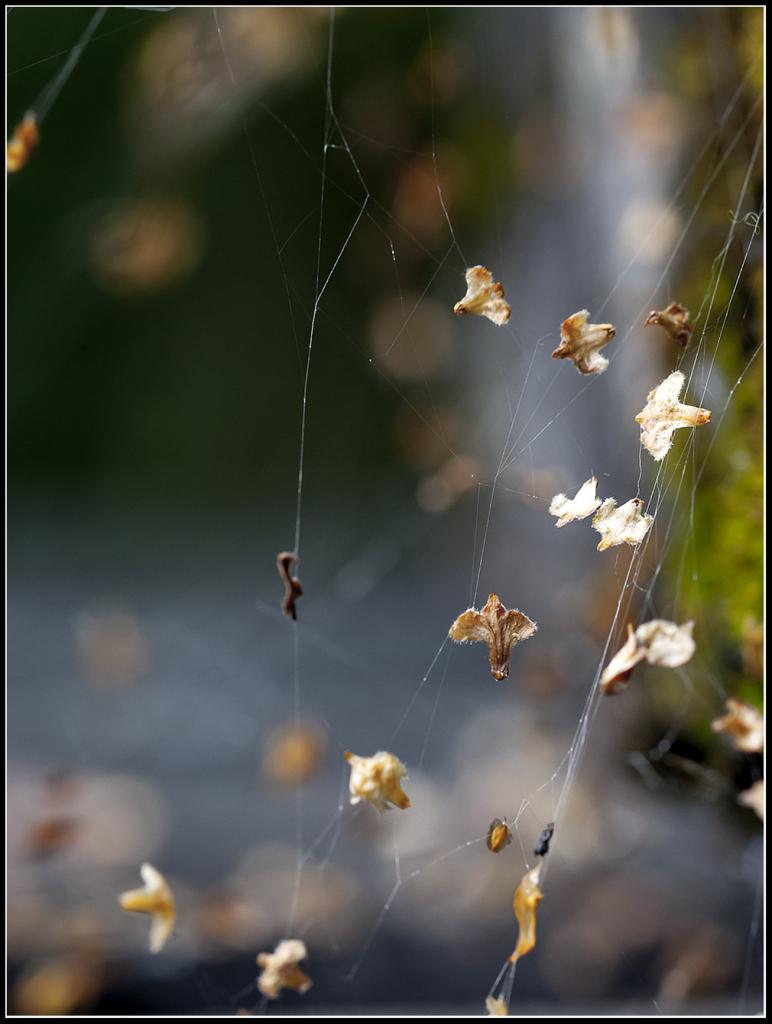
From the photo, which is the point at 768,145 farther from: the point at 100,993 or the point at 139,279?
the point at 139,279

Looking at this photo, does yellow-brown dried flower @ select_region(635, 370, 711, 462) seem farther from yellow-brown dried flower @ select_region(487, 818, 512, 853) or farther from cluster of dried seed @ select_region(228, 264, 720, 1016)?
yellow-brown dried flower @ select_region(487, 818, 512, 853)

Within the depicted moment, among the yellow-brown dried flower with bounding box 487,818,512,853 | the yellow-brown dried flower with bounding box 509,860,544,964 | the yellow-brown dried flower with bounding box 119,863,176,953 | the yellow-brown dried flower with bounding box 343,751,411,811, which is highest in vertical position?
the yellow-brown dried flower with bounding box 343,751,411,811

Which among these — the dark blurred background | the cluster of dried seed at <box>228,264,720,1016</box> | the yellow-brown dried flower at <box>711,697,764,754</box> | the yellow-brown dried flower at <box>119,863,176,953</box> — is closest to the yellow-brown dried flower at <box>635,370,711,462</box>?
the cluster of dried seed at <box>228,264,720,1016</box>

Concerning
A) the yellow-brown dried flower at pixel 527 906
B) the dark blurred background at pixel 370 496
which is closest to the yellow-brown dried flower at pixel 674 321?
the dark blurred background at pixel 370 496

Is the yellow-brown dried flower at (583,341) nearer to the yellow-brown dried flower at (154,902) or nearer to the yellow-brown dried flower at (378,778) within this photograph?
the yellow-brown dried flower at (378,778)

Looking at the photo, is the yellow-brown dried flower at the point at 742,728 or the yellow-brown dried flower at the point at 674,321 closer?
the yellow-brown dried flower at the point at 674,321

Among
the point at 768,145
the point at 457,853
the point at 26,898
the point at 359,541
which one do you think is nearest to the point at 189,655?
the point at 359,541
